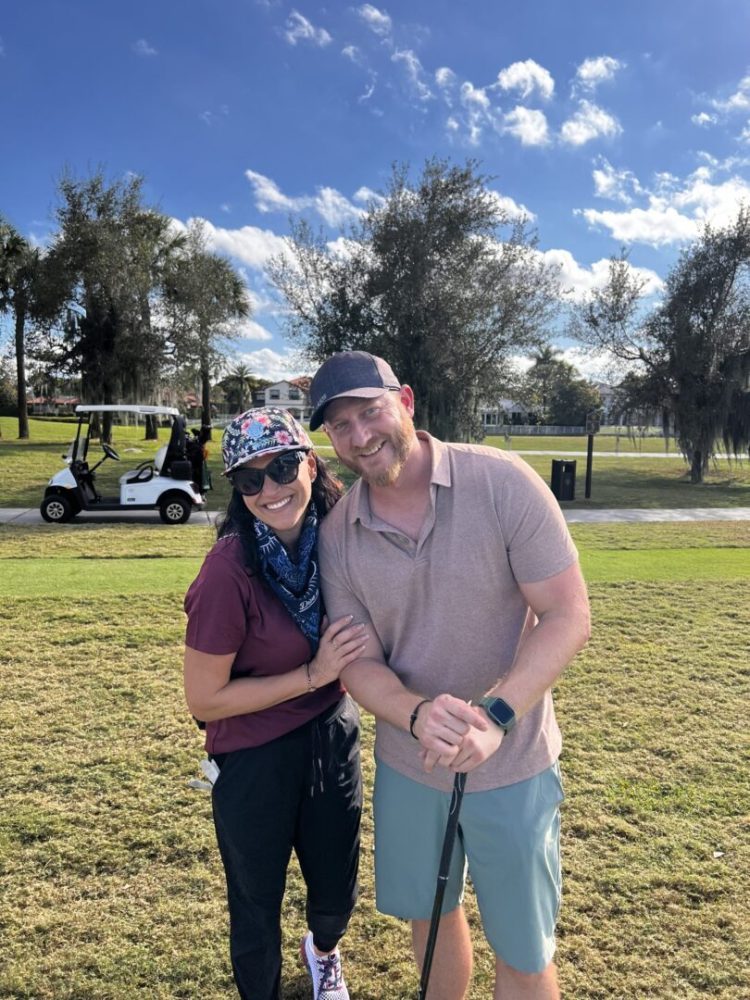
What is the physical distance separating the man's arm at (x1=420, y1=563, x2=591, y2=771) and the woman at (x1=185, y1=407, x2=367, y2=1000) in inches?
14.5

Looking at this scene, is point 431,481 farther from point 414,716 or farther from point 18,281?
point 18,281

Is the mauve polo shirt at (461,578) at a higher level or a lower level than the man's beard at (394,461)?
lower

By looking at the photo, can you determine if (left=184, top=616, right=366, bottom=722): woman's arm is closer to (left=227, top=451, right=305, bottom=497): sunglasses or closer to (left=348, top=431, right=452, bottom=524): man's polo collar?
(left=348, top=431, right=452, bottom=524): man's polo collar

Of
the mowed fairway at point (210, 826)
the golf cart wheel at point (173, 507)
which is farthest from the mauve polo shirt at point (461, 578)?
the golf cart wheel at point (173, 507)

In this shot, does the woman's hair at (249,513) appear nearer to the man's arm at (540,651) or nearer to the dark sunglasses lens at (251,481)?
the dark sunglasses lens at (251,481)

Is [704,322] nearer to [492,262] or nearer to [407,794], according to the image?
[492,262]

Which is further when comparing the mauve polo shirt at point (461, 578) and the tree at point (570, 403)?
the tree at point (570, 403)

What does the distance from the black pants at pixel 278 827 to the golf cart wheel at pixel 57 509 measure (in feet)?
33.5

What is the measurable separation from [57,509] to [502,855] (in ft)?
35.6

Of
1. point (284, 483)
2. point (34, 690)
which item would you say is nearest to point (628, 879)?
point (284, 483)

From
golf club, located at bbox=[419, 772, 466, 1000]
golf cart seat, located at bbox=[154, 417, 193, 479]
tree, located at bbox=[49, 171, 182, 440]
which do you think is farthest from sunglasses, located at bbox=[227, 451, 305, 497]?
tree, located at bbox=[49, 171, 182, 440]

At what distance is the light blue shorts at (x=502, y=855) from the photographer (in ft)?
5.50

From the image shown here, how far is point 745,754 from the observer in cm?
367

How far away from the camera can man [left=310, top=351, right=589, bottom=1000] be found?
1623 millimetres
